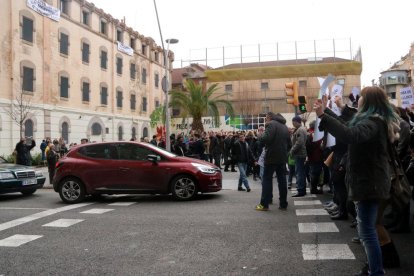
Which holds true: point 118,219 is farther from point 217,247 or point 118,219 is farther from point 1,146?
point 1,146

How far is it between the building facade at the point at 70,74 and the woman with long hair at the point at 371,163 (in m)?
23.7

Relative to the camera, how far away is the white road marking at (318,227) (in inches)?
261

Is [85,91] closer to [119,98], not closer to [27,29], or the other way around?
[119,98]

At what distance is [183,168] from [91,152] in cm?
238


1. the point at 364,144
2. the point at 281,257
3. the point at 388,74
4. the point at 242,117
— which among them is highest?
the point at 388,74

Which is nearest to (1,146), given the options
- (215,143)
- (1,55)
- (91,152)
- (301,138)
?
(1,55)

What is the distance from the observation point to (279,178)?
8.52m

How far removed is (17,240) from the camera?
6.68 meters

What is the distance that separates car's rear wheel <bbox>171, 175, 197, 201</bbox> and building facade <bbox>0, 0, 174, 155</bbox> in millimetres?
17558

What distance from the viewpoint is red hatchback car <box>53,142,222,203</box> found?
34.1ft

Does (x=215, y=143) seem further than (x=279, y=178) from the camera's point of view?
Yes

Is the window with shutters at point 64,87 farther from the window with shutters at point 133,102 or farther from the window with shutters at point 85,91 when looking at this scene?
the window with shutters at point 133,102

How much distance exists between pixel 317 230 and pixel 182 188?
4.38 m

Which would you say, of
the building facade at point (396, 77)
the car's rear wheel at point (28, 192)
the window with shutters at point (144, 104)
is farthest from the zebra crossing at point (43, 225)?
the building facade at point (396, 77)
